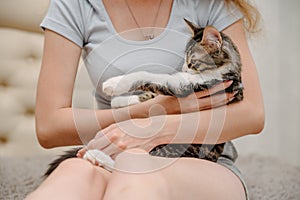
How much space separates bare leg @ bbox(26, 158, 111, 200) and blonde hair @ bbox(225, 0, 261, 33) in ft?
1.72

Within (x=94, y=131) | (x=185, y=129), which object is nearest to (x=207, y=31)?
(x=185, y=129)

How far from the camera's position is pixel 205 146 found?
1.01 metres

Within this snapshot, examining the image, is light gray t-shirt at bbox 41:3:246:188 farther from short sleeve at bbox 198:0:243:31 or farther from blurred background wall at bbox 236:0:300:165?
blurred background wall at bbox 236:0:300:165

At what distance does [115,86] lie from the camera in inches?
40.9

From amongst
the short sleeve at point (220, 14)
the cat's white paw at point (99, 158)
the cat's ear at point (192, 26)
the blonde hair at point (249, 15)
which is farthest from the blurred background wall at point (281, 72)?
the cat's white paw at point (99, 158)

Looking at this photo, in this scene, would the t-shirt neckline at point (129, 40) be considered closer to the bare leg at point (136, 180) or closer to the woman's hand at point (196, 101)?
the woman's hand at point (196, 101)

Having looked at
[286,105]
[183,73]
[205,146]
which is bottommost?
[286,105]

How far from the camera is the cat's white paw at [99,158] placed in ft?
3.01

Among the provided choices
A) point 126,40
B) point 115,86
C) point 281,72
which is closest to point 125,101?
point 115,86

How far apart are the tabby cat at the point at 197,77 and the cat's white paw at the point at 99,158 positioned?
13 cm

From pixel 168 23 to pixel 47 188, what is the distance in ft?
1.71

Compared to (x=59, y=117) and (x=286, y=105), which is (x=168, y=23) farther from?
(x=286, y=105)

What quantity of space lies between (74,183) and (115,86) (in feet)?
0.94

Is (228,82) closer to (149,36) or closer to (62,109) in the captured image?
(149,36)
